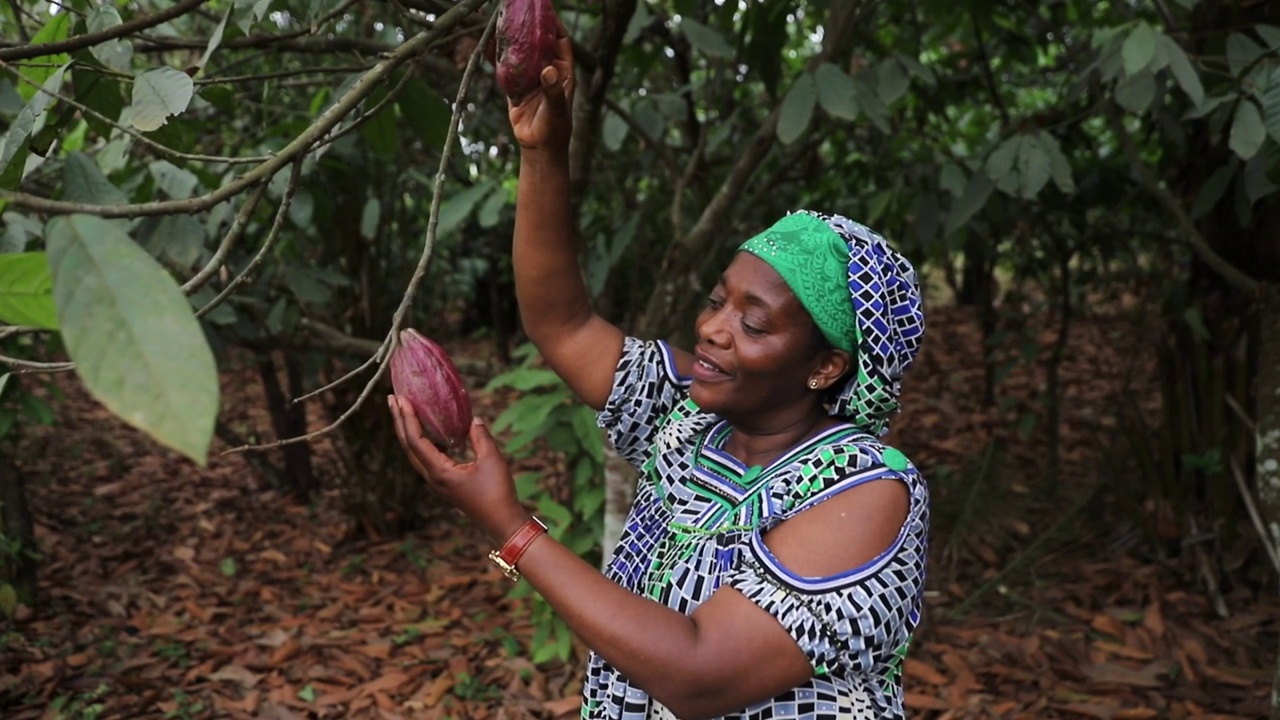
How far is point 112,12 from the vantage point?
4.05 ft

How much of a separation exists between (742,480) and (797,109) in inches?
38.2

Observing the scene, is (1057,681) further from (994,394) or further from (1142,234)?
(994,394)

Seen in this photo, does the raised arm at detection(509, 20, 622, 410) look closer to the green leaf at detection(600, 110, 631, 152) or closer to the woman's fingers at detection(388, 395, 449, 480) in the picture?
the woman's fingers at detection(388, 395, 449, 480)

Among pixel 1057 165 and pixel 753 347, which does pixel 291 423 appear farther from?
pixel 753 347

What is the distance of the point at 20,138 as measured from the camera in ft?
3.55

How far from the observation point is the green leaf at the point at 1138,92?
6.26 ft

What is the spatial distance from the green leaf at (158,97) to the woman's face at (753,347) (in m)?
0.61

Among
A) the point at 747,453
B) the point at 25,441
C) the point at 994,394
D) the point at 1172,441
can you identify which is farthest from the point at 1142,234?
the point at 25,441

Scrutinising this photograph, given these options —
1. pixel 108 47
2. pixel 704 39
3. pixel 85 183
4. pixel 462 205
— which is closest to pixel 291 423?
pixel 462 205

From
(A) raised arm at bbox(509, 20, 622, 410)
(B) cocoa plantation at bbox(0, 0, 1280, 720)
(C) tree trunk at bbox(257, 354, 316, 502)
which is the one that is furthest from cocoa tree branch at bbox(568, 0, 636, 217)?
(C) tree trunk at bbox(257, 354, 316, 502)

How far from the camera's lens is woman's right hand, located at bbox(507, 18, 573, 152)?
1158 millimetres

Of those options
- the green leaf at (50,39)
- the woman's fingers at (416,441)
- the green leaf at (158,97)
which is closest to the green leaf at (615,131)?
the green leaf at (50,39)

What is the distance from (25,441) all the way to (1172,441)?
4412 mm

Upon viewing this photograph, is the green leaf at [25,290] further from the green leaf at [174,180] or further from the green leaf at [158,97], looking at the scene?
the green leaf at [174,180]
